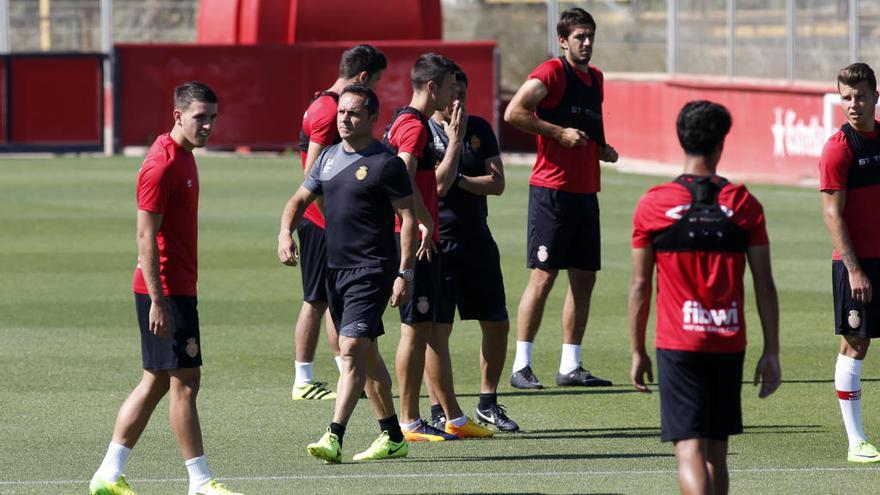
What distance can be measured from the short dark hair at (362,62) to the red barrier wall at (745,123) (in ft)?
54.1

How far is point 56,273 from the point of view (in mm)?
17812

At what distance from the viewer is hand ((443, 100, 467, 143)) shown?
978cm

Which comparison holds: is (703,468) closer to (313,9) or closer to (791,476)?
(791,476)

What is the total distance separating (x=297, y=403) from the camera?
11070mm

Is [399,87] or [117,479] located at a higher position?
[399,87]

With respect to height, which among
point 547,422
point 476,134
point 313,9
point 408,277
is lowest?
point 547,422

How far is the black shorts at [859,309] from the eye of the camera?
9078mm

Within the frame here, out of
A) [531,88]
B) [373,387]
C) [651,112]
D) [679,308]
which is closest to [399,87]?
[651,112]

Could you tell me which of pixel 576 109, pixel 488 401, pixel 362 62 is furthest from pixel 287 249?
pixel 576 109

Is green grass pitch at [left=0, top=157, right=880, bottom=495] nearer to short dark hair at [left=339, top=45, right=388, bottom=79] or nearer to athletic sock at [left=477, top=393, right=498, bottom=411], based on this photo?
athletic sock at [left=477, top=393, right=498, bottom=411]

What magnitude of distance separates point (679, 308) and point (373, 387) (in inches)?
114

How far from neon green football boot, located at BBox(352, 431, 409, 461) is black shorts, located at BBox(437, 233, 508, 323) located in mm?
1271

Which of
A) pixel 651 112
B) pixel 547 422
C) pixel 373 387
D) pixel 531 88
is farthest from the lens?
pixel 651 112

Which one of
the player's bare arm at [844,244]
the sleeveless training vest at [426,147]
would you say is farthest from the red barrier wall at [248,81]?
the player's bare arm at [844,244]
